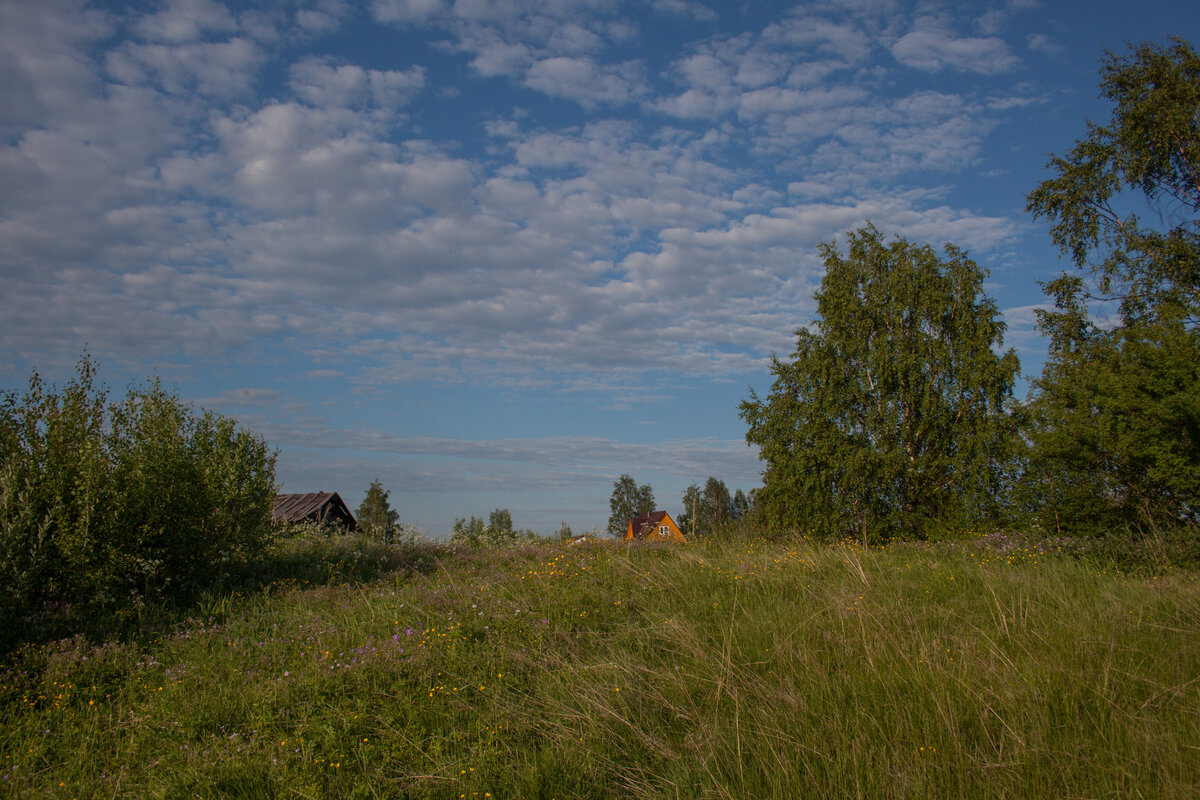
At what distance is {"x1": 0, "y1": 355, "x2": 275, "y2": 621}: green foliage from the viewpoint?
7730mm

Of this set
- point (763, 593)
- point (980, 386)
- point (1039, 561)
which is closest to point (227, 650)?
point (763, 593)

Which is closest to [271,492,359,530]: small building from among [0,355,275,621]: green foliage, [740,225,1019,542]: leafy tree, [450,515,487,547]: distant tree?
[450,515,487,547]: distant tree

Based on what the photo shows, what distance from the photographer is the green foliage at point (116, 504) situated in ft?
25.4

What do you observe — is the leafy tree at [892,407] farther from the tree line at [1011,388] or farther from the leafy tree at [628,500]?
the leafy tree at [628,500]

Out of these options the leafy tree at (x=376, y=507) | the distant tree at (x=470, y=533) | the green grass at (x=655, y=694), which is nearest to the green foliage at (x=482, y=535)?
the distant tree at (x=470, y=533)

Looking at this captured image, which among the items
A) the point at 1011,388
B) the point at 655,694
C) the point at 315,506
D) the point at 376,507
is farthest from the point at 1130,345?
the point at 376,507

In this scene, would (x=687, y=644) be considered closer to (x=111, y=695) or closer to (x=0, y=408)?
(x=111, y=695)

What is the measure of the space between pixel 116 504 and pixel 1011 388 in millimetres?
25593

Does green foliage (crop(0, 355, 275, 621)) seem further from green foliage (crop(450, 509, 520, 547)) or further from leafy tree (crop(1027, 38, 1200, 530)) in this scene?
leafy tree (crop(1027, 38, 1200, 530))

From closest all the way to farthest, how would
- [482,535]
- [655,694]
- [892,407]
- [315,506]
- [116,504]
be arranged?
[655,694] < [116,504] < [482,535] < [892,407] < [315,506]

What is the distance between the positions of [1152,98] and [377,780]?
24.7 m

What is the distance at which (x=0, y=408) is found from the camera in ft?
27.4

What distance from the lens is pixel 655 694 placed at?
14.0 ft

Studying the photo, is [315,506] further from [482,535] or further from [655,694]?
[655,694]
